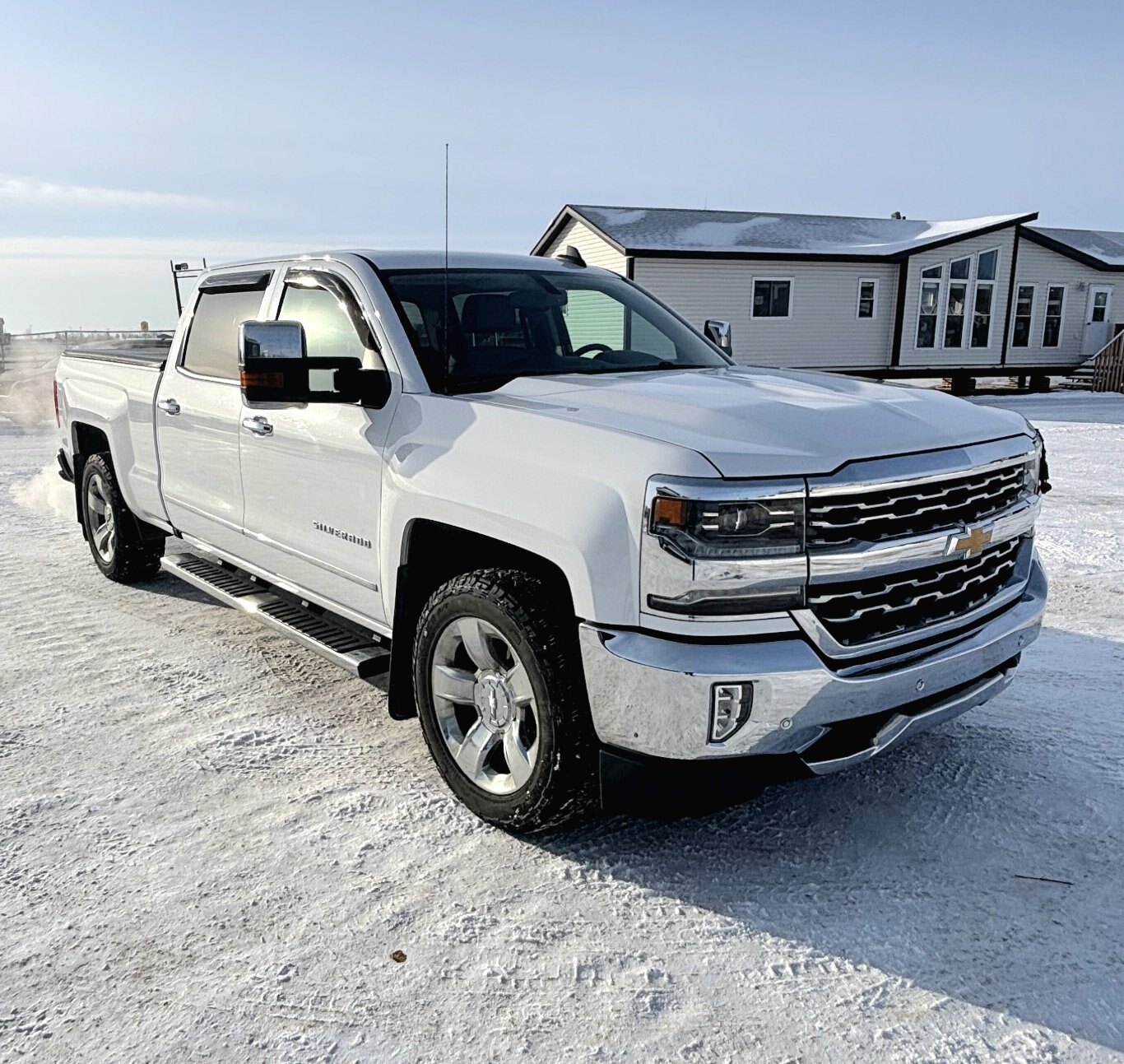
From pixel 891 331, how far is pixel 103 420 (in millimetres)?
23984

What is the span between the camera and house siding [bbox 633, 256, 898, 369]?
79.5ft

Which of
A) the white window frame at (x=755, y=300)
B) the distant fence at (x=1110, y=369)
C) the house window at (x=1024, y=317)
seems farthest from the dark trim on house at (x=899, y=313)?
the distant fence at (x=1110, y=369)

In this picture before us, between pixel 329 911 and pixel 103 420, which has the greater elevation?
pixel 103 420

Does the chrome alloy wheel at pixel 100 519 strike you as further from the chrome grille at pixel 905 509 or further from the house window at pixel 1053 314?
the house window at pixel 1053 314

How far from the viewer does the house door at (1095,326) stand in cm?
2966

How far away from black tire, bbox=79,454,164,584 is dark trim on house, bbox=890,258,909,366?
77.6 feet

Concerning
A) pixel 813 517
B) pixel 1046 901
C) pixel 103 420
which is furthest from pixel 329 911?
pixel 103 420

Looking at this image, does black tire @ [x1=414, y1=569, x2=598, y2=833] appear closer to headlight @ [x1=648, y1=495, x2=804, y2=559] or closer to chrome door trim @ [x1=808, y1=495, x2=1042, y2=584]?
headlight @ [x1=648, y1=495, x2=804, y2=559]

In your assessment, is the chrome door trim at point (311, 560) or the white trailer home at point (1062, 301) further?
the white trailer home at point (1062, 301)

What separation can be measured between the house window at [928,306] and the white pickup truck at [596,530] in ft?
80.3

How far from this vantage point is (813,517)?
2754 millimetres

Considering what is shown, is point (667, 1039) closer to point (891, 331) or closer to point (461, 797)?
point (461, 797)

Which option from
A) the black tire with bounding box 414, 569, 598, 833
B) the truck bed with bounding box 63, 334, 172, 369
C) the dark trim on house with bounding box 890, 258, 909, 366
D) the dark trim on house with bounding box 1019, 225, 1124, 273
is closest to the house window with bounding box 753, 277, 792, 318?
the dark trim on house with bounding box 890, 258, 909, 366

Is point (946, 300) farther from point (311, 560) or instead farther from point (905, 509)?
point (905, 509)
